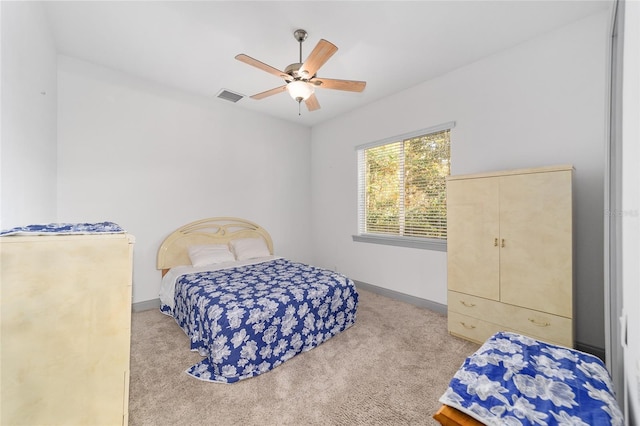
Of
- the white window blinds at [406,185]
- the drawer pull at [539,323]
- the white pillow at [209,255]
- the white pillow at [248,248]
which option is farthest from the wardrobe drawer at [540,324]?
the white pillow at [209,255]

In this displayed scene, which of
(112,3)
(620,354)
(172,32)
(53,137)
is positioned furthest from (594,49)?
(53,137)

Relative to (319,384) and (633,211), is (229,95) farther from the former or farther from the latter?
(633,211)

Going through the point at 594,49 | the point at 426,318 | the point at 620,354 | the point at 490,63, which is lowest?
the point at 426,318

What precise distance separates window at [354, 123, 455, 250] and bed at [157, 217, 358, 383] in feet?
4.11

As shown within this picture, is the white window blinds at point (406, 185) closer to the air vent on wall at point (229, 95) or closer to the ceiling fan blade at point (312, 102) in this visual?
the ceiling fan blade at point (312, 102)

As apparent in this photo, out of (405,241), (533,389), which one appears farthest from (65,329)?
(405,241)

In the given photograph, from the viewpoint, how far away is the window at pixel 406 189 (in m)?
3.26

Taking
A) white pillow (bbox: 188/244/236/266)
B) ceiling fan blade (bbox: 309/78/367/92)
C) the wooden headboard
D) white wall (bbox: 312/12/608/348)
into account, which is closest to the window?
white wall (bbox: 312/12/608/348)

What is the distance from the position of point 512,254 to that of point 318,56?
2.30 m

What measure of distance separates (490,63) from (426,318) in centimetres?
286

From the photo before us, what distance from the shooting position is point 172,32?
2428mm

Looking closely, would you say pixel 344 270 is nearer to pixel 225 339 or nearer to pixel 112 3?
pixel 225 339

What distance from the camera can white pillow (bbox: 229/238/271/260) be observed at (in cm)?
382

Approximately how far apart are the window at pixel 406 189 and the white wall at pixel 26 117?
3517 millimetres
